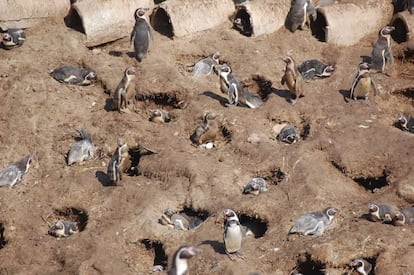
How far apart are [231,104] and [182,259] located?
4.80 meters

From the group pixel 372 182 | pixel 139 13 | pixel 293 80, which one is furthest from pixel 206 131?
pixel 139 13

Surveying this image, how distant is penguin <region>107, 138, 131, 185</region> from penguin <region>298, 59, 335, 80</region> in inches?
140

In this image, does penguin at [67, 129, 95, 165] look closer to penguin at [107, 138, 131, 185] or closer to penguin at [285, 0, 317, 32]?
penguin at [107, 138, 131, 185]

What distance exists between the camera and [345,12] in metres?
18.9

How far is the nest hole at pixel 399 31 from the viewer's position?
18.8m

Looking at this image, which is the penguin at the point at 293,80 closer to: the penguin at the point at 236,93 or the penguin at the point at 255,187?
the penguin at the point at 236,93

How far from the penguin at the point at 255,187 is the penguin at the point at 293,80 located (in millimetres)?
2380

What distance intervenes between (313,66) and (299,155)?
2.78m

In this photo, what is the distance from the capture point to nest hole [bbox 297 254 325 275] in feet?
44.2

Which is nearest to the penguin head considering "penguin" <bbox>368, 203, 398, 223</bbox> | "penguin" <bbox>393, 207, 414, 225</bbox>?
"penguin" <bbox>368, 203, 398, 223</bbox>

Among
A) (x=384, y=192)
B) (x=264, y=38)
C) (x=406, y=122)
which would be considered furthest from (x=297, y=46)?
(x=384, y=192)

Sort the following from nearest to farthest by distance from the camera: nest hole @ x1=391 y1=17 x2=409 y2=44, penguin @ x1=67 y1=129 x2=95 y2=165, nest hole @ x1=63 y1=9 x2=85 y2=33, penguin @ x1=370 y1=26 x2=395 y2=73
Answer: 1. penguin @ x1=67 y1=129 x2=95 y2=165
2. penguin @ x1=370 y1=26 x2=395 y2=73
3. nest hole @ x1=63 y1=9 x2=85 y2=33
4. nest hole @ x1=391 y1=17 x2=409 y2=44

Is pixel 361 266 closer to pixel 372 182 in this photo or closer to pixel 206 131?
pixel 372 182

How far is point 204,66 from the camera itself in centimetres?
1770
